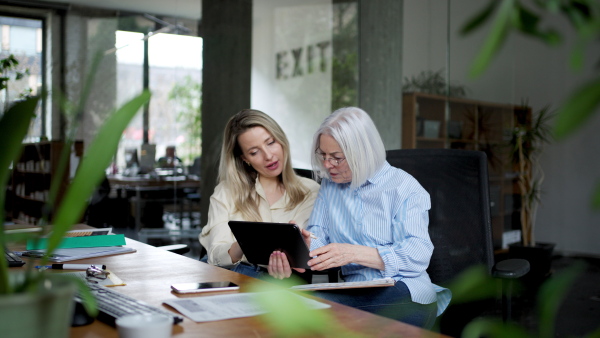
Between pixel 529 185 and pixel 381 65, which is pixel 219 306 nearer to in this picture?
pixel 381 65

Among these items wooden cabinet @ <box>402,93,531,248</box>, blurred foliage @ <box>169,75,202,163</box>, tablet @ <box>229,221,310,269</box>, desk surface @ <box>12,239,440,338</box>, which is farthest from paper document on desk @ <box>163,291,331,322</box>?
wooden cabinet @ <box>402,93,531,248</box>

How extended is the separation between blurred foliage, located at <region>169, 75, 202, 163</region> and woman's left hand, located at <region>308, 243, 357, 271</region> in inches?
117

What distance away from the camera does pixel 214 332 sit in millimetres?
1086

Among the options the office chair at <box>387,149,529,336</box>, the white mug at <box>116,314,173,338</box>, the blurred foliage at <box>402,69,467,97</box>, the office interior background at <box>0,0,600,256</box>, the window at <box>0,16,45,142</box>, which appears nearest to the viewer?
the white mug at <box>116,314,173,338</box>

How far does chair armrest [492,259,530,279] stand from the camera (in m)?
1.87

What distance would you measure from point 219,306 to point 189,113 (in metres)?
3.62

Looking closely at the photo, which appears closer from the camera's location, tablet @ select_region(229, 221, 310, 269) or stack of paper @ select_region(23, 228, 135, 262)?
tablet @ select_region(229, 221, 310, 269)

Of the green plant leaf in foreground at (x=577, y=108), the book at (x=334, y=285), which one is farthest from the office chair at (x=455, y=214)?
the green plant leaf in foreground at (x=577, y=108)

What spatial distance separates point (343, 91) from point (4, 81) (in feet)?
8.92

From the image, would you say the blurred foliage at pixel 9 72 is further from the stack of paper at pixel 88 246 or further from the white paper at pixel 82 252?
the white paper at pixel 82 252

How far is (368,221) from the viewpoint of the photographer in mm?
2199

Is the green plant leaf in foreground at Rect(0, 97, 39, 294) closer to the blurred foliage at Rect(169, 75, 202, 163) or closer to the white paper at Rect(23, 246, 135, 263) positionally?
the white paper at Rect(23, 246, 135, 263)

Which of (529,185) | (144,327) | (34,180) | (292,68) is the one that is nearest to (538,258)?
(529,185)

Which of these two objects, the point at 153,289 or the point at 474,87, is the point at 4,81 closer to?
the point at 153,289
